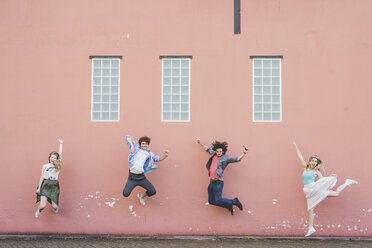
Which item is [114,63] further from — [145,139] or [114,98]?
[145,139]

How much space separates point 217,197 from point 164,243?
133 centimetres

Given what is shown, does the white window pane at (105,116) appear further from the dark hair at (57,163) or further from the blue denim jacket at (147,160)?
the dark hair at (57,163)

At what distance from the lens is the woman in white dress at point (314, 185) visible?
313 inches

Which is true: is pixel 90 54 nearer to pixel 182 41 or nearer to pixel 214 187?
pixel 182 41

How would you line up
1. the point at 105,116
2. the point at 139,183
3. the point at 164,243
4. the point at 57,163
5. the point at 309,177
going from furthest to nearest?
1. the point at 105,116
2. the point at 57,163
3. the point at 139,183
4. the point at 309,177
5. the point at 164,243

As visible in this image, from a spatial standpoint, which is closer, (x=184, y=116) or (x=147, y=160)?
(x=147, y=160)

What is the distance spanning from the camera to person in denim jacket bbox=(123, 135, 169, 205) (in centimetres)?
811

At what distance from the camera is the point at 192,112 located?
339 inches

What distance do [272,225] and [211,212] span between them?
4.10 ft

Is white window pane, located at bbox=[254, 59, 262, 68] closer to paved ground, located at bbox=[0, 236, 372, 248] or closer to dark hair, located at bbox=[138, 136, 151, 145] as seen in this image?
dark hair, located at bbox=[138, 136, 151, 145]

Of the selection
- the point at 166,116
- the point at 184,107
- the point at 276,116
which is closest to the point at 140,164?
the point at 166,116

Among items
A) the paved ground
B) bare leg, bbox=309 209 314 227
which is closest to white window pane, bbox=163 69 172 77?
the paved ground

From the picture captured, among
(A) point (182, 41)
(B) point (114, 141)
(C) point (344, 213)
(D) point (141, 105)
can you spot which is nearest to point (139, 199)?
(B) point (114, 141)

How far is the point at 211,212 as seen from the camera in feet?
27.8
